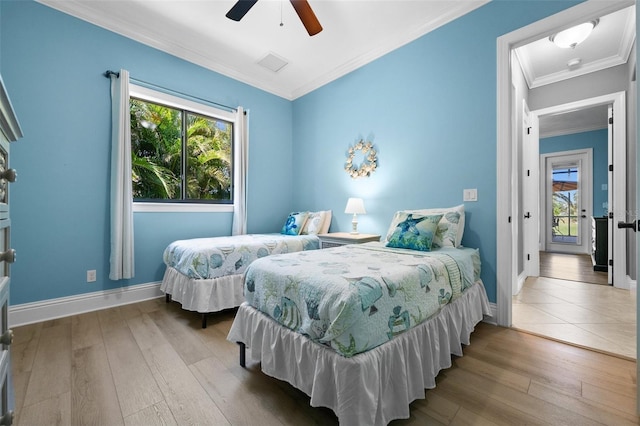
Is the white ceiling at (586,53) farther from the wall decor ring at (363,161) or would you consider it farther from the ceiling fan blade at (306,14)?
the ceiling fan blade at (306,14)

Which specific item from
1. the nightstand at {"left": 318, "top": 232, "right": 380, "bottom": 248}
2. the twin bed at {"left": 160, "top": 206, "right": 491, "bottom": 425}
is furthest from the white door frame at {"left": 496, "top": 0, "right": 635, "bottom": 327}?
the nightstand at {"left": 318, "top": 232, "right": 380, "bottom": 248}

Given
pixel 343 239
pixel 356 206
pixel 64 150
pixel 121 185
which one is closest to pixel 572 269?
pixel 356 206

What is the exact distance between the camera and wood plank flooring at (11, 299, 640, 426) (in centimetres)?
127

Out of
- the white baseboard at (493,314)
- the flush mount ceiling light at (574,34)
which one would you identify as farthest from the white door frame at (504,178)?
the flush mount ceiling light at (574,34)

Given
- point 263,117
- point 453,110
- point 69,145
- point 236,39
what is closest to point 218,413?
point 69,145

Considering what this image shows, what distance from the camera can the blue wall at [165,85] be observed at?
2.34m

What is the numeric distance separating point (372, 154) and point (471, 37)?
143 centimetres

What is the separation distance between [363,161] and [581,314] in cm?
259

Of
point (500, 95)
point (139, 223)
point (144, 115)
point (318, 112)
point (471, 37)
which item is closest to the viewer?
point (500, 95)

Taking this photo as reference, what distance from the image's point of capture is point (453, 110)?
2.62 meters

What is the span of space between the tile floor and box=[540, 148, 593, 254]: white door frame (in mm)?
3546

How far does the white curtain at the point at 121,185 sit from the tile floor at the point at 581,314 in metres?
3.64

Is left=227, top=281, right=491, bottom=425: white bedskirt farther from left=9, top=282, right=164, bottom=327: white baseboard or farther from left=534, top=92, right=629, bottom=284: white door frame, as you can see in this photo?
left=534, top=92, right=629, bottom=284: white door frame

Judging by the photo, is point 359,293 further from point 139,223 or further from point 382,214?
point 139,223
